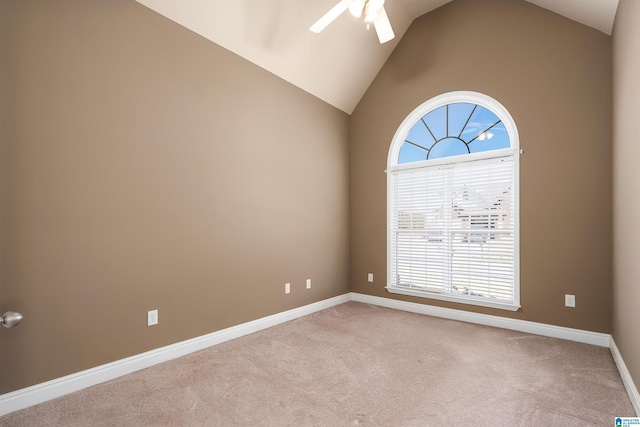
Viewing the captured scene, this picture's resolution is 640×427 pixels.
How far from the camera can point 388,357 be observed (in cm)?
264

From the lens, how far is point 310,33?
3.38 m

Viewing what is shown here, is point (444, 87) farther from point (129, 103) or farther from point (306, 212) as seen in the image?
point (129, 103)

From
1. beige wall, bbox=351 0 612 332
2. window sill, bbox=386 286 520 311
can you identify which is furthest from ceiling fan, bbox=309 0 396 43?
window sill, bbox=386 286 520 311

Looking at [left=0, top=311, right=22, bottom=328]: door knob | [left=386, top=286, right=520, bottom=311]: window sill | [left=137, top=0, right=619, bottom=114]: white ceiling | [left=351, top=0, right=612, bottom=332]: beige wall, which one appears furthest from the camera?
[left=386, top=286, right=520, bottom=311]: window sill

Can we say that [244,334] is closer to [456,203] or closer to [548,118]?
[456,203]

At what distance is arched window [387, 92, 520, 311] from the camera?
3.41 m

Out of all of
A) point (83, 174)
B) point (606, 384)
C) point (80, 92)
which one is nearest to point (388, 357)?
point (606, 384)

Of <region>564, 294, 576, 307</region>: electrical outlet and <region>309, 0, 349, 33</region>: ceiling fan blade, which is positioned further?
<region>564, 294, 576, 307</region>: electrical outlet

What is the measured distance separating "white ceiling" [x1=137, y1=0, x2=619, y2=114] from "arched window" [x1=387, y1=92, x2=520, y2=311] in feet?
3.01

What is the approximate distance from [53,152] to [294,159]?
227cm

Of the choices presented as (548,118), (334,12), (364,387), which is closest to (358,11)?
(334,12)

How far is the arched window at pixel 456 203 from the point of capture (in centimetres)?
341

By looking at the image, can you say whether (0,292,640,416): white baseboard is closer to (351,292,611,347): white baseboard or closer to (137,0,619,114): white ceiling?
(351,292,611,347): white baseboard

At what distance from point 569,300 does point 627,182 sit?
4.48 feet
